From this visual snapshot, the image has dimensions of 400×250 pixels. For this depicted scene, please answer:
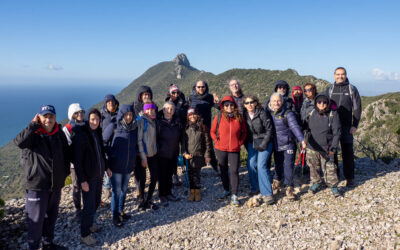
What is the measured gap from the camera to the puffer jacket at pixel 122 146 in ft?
17.4

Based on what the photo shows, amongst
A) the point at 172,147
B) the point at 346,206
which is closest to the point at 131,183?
the point at 172,147

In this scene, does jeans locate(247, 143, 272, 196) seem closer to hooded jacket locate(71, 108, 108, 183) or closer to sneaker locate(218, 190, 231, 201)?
sneaker locate(218, 190, 231, 201)

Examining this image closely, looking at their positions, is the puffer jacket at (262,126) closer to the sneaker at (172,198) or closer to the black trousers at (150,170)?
the black trousers at (150,170)

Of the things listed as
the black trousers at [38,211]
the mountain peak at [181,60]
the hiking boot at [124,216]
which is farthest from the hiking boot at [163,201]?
the mountain peak at [181,60]

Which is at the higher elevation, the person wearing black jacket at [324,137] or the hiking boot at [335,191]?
the person wearing black jacket at [324,137]

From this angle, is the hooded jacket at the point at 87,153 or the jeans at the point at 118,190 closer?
the hooded jacket at the point at 87,153

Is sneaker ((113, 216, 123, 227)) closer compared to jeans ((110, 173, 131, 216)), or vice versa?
jeans ((110, 173, 131, 216))

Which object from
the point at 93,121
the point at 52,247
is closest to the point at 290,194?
the point at 93,121

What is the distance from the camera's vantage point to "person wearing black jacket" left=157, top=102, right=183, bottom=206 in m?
6.25

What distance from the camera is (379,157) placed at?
33.9ft

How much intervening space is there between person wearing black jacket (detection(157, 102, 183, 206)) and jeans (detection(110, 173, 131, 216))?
44.4 inches

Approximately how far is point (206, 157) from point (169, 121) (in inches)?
52.7

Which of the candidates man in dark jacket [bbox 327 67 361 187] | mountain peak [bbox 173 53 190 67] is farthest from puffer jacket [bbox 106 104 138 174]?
mountain peak [bbox 173 53 190 67]

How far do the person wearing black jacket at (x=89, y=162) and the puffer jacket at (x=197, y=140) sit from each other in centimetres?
218
